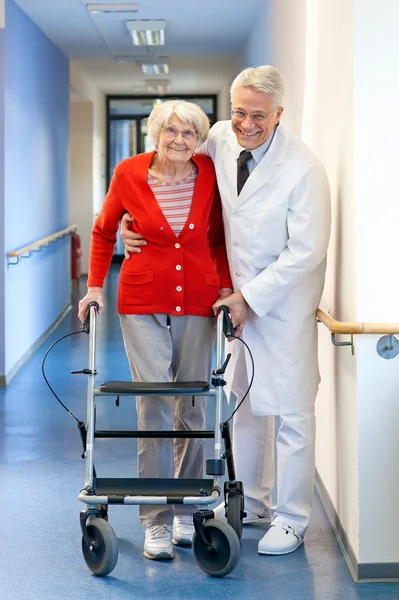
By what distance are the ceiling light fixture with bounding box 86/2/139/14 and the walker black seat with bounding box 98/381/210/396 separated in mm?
5001

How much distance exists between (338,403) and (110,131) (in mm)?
14501

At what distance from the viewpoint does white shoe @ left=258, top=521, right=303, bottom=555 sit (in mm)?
3455

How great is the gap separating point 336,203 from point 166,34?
6239 mm

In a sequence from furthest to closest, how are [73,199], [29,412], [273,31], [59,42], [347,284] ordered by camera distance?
[73,199] < [59,42] < [273,31] < [29,412] < [347,284]

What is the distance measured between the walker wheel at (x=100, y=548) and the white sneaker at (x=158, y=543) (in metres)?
0.24

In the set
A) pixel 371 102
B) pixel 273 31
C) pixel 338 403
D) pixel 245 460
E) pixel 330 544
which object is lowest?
pixel 330 544

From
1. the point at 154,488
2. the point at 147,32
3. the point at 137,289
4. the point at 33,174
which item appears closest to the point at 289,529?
the point at 154,488

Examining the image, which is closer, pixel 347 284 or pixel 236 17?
pixel 347 284

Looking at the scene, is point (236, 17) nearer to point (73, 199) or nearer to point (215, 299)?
point (215, 299)

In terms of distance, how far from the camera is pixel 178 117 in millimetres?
3189

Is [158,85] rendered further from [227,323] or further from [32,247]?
[227,323]

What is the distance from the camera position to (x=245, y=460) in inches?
150

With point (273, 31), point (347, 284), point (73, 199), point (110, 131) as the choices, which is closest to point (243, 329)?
point (347, 284)

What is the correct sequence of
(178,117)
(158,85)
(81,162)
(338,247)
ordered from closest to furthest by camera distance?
1. (178,117)
2. (338,247)
3. (158,85)
4. (81,162)
